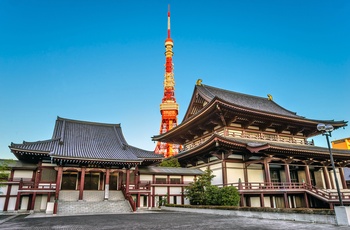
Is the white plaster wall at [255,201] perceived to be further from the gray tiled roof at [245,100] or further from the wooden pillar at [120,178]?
the wooden pillar at [120,178]

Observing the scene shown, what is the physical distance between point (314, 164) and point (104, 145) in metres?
22.9

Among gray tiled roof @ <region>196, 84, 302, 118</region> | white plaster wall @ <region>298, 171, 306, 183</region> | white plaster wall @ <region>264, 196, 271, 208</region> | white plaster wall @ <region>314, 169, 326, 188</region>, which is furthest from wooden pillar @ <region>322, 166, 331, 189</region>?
white plaster wall @ <region>264, 196, 271, 208</region>

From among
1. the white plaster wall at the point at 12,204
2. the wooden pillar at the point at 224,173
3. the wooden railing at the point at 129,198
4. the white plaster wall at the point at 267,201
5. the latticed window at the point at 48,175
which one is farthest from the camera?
the white plaster wall at the point at 267,201

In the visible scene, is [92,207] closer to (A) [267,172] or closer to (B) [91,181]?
(B) [91,181]

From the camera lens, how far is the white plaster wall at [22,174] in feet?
65.8

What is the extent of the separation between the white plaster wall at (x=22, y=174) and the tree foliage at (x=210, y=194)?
45.5 feet

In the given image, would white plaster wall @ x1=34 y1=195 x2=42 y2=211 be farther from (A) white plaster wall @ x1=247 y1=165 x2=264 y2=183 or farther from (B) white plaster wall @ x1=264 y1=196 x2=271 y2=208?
(B) white plaster wall @ x1=264 y1=196 x2=271 y2=208

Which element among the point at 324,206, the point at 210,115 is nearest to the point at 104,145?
the point at 210,115

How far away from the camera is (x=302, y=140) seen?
29.3m

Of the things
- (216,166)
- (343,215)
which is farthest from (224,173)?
(343,215)

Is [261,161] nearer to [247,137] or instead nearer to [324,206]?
[247,137]

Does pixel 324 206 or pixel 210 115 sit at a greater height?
pixel 210 115

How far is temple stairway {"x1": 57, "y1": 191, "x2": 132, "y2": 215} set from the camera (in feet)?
60.0

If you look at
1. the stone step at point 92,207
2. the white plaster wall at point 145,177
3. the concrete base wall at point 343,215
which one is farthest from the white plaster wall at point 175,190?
the concrete base wall at point 343,215
